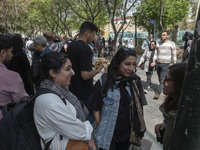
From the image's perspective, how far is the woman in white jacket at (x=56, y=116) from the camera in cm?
126

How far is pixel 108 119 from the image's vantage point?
1.89 m

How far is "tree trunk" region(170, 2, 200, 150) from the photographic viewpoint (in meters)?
0.80

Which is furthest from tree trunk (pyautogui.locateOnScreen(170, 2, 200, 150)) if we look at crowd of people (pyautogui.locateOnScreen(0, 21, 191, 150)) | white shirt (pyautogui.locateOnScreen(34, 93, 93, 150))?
white shirt (pyautogui.locateOnScreen(34, 93, 93, 150))

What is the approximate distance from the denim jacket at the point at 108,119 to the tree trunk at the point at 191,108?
3.17ft

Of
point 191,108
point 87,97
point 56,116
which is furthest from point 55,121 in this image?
point 87,97

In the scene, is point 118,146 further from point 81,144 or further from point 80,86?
point 80,86

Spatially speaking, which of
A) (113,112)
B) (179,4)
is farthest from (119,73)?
(179,4)

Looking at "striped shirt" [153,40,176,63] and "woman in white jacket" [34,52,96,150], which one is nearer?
"woman in white jacket" [34,52,96,150]

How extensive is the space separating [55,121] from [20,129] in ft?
1.01

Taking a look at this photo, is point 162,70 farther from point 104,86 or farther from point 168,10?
point 168,10

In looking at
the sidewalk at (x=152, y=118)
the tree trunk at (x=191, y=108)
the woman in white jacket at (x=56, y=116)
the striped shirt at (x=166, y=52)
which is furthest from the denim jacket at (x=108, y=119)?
the striped shirt at (x=166, y=52)

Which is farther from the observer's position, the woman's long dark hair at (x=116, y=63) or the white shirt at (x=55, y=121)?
the woman's long dark hair at (x=116, y=63)

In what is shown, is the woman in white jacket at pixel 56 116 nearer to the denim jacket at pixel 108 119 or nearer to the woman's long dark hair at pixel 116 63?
the denim jacket at pixel 108 119

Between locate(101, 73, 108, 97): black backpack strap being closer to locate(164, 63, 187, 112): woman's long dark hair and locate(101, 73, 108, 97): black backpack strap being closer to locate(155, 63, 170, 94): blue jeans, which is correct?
locate(164, 63, 187, 112): woman's long dark hair
